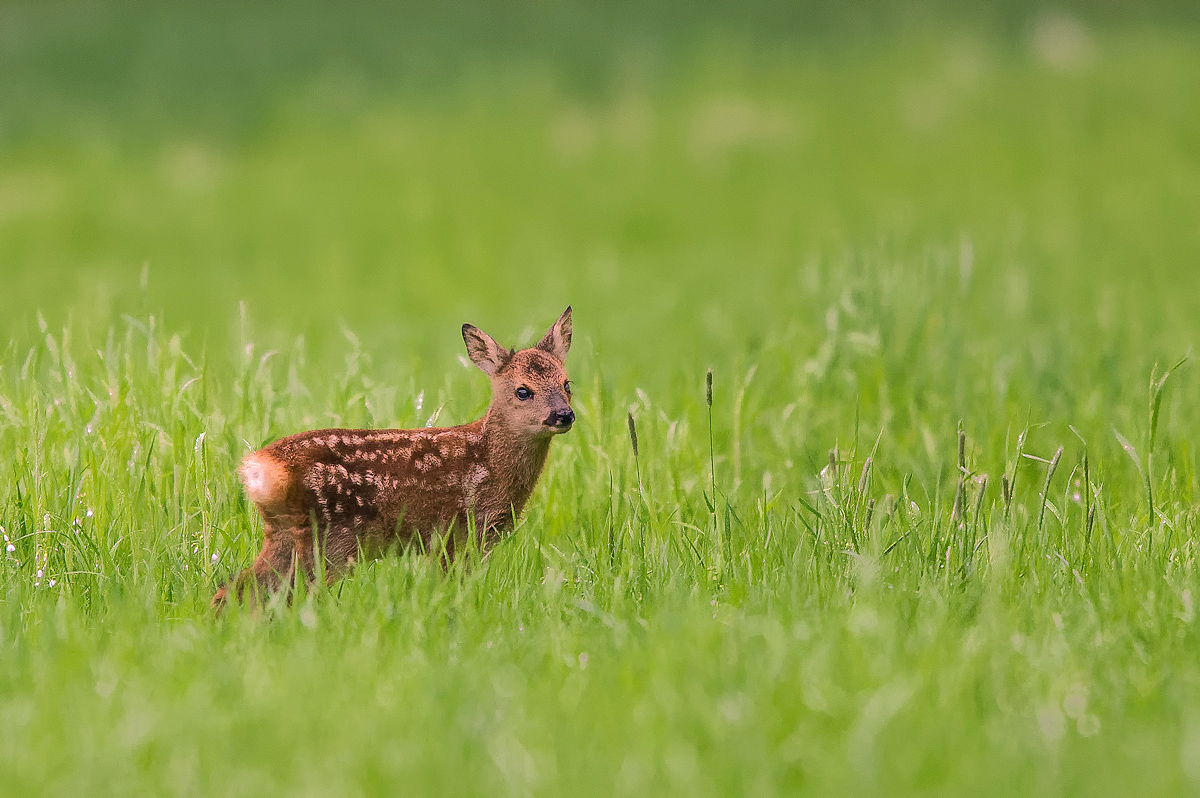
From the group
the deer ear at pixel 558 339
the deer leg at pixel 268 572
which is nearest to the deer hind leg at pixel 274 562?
the deer leg at pixel 268 572

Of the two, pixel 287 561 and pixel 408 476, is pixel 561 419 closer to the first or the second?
pixel 408 476

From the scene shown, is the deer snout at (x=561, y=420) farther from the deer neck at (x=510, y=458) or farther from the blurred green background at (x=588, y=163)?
the blurred green background at (x=588, y=163)

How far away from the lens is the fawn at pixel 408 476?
5246 millimetres

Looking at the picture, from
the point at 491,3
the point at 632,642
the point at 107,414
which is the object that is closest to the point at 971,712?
the point at 632,642

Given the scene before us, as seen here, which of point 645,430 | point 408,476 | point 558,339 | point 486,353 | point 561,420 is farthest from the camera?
point 645,430

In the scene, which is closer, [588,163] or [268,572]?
[268,572]

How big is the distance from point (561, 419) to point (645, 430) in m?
1.33

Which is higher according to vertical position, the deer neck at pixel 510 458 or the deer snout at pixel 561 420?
the deer snout at pixel 561 420

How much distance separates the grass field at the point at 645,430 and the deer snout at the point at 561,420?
0.36 metres

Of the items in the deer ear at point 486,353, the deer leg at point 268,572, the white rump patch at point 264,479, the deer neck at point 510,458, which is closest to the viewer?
the white rump patch at point 264,479

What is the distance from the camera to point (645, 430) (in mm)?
7004

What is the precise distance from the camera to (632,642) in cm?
466

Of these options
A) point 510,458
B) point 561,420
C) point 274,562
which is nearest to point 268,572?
point 274,562

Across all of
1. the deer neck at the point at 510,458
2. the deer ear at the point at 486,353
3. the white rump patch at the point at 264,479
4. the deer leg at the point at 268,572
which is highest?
the deer ear at the point at 486,353
